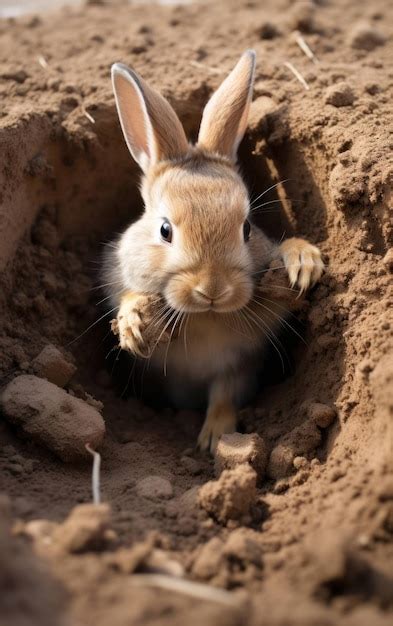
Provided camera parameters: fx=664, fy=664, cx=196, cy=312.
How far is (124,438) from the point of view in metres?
4.39

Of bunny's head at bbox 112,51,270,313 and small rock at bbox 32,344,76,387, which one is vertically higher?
bunny's head at bbox 112,51,270,313

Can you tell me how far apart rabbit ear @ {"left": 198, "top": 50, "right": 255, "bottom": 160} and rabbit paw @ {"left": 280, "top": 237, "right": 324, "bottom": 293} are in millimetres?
1118

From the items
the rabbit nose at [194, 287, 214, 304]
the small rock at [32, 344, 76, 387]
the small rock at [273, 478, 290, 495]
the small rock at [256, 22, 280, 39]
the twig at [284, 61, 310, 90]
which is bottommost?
the small rock at [273, 478, 290, 495]

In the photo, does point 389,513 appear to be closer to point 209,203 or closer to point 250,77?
point 209,203

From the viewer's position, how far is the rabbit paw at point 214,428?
4.52 metres


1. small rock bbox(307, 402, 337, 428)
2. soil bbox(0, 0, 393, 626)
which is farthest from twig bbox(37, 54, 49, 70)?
small rock bbox(307, 402, 337, 428)

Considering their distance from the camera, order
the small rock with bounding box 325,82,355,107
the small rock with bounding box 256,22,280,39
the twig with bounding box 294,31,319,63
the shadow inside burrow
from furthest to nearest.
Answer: the small rock with bounding box 256,22,280,39, the twig with bounding box 294,31,319,63, the shadow inside burrow, the small rock with bounding box 325,82,355,107

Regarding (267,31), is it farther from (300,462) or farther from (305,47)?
(300,462)

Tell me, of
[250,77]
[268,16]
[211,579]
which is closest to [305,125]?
[250,77]

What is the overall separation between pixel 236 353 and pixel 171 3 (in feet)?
14.2

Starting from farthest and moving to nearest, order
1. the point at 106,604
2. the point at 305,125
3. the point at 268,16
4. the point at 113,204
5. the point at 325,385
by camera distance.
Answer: the point at 268,16 < the point at 113,204 < the point at 305,125 < the point at 325,385 < the point at 106,604

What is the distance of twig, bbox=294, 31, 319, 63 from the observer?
5492 millimetres

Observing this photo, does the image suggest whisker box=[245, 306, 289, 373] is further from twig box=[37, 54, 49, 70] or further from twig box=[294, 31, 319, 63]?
twig box=[37, 54, 49, 70]

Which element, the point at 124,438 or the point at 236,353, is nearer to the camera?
the point at 124,438
